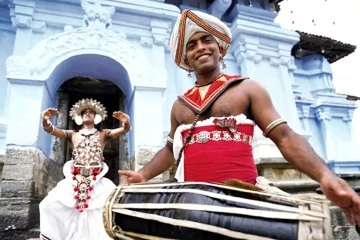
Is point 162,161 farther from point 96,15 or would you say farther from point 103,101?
point 103,101

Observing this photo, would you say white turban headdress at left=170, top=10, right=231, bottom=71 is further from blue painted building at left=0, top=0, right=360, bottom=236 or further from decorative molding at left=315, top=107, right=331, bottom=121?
decorative molding at left=315, top=107, right=331, bottom=121

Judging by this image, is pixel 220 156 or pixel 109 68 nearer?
pixel 220 156

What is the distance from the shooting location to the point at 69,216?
2846mm

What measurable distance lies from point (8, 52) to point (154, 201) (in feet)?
17.7

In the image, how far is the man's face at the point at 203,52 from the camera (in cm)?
157

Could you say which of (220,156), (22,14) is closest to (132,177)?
(220,156)

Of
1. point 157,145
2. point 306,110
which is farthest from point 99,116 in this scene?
point 306,110

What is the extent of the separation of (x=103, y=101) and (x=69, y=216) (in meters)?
3.90

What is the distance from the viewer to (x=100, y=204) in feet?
9.66

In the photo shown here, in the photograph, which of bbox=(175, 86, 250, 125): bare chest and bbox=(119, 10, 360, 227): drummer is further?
bbox=(175, 86, 250, 125): bare chest

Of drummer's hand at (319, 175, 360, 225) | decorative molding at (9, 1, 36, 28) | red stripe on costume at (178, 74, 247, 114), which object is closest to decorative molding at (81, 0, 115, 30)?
decorative molding at (9, 1, 36, 28)

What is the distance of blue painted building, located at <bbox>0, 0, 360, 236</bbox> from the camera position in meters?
3.98

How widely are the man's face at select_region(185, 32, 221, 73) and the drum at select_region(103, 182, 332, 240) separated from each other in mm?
783

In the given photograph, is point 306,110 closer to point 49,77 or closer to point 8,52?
point 49,77
